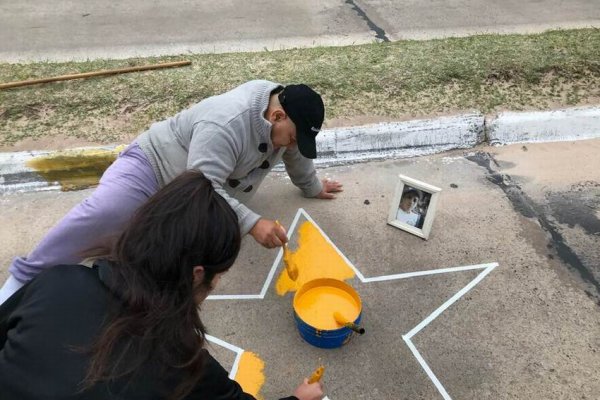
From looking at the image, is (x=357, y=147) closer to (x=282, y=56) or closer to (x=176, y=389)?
(x=282, y=56)

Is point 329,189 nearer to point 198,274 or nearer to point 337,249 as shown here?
point 337,249

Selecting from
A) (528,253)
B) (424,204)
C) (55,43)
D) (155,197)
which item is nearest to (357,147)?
(424,204)

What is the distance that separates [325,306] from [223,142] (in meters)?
1.03

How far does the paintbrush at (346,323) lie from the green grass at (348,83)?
203cm

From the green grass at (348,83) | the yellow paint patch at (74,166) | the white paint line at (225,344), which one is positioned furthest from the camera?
the green grass at (348,83)

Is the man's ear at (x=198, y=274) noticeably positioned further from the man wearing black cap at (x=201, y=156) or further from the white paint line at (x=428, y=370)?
the white paint line at (x=428, y=370)

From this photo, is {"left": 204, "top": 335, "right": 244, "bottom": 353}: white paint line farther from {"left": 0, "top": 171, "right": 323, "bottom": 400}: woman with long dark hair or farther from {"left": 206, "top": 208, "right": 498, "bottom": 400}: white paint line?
{"left": 0, "top": 171, "right": 323, "bottom": 400}: woman with long dark hair

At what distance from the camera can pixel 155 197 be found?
1747 mm

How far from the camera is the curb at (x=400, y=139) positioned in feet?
13.0

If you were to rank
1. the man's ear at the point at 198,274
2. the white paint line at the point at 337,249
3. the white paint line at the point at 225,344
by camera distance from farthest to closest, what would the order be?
the white paint line at the point at 337,249
the white paint line at the point at 225,344
the man's ear at the point at 198,274

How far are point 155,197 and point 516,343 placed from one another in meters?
2.04

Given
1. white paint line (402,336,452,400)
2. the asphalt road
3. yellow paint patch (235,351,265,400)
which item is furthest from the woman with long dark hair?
the asphalt road

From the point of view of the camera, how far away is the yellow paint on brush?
9.20 ft

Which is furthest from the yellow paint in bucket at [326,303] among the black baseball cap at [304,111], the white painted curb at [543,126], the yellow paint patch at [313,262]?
the white painted curb at [543,126]
